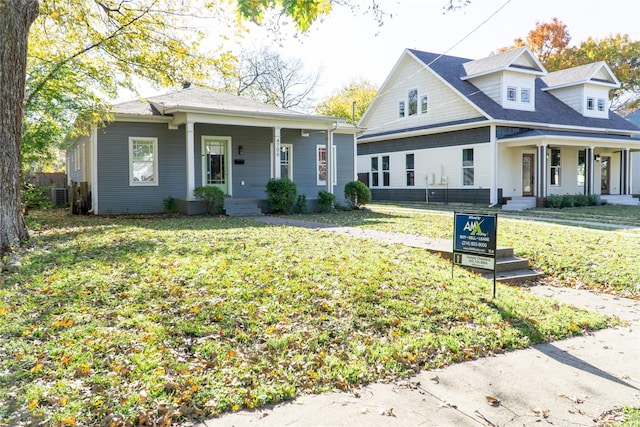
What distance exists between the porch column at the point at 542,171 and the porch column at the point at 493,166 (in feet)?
5.72

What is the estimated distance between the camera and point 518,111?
21.2 metres

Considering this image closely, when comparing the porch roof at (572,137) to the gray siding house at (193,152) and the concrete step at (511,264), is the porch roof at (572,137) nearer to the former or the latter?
the gray siding house at (193,152)

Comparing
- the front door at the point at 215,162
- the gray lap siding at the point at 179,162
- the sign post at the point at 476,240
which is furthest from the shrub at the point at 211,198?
the sign post at the point at 476,240

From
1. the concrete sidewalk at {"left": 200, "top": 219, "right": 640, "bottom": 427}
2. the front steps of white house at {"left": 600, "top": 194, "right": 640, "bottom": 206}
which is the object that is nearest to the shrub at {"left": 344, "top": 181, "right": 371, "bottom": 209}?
the front steps of white house at {"left": 600, "top": 194, "right": 640, "bottom": 206}

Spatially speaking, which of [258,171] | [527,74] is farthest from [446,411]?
[527,74]

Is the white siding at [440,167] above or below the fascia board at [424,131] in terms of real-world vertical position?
below

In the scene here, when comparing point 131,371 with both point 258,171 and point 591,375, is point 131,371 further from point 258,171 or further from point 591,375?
point 258,171

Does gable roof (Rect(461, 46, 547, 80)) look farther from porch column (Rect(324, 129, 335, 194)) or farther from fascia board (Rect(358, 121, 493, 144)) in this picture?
porch column (Rect(324, 129, 335, 194))

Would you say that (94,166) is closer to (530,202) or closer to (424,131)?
(424,131)

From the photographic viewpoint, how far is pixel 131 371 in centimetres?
349

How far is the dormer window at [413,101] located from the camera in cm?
2353

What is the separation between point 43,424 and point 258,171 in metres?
15.1

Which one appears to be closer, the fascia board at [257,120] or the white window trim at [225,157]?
the fascia board at [257,120]

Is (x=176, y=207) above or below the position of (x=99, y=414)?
above
